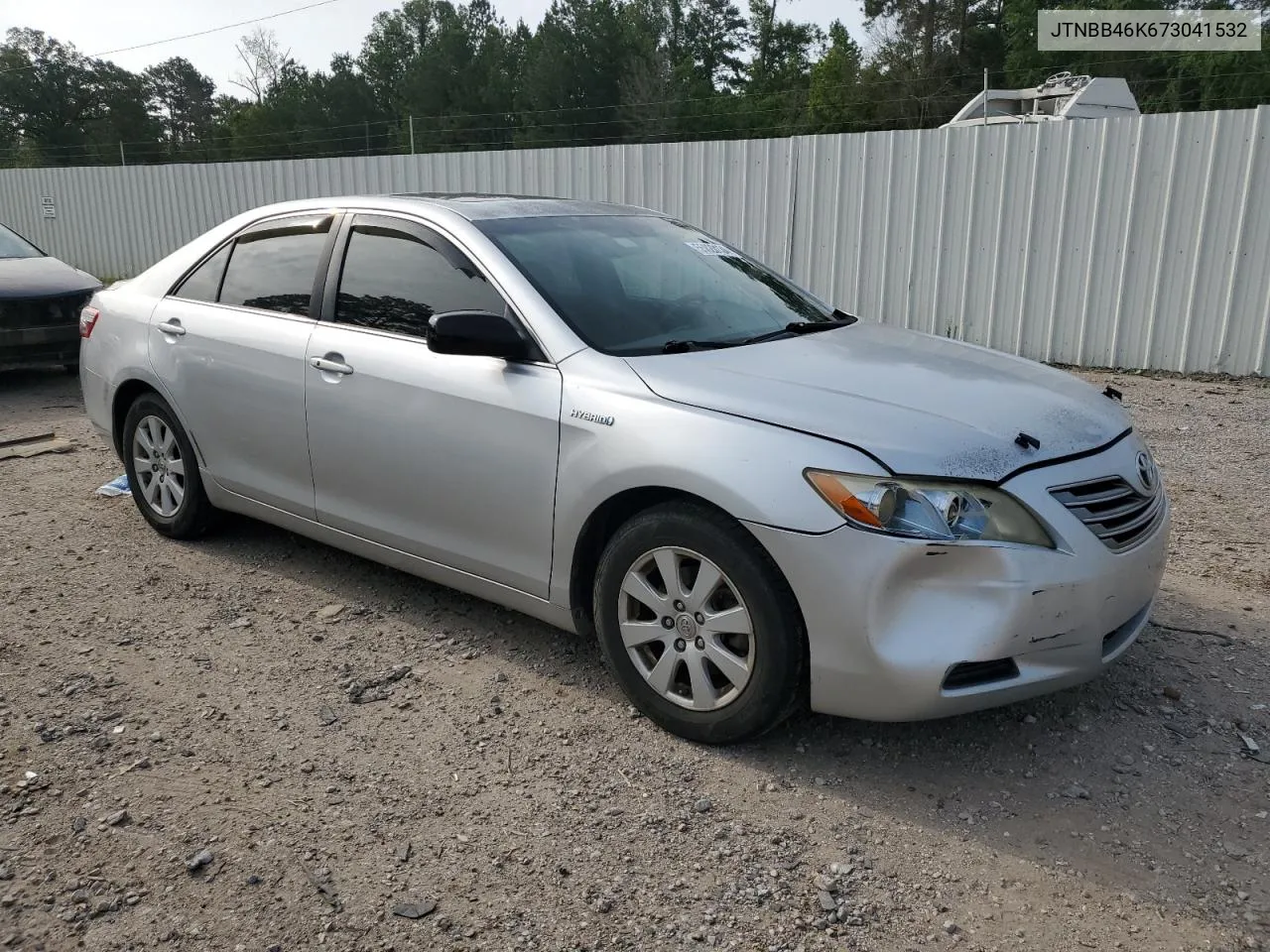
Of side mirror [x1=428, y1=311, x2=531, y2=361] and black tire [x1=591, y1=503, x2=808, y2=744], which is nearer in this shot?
black tire [x1=591, y1=503, x2=808, y2=744]

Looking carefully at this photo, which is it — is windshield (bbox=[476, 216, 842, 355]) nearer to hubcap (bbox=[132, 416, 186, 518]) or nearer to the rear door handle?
the rear door handle

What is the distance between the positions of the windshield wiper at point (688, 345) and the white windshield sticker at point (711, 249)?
0.93 metres

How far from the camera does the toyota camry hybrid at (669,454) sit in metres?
2.83

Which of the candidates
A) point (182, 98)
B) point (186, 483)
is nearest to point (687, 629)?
point (186, 483)

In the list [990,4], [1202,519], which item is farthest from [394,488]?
[990,4]

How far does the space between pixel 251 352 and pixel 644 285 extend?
173 cm

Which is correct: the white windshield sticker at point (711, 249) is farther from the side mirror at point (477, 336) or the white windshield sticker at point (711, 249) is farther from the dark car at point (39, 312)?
the dark car at point (39, 312)

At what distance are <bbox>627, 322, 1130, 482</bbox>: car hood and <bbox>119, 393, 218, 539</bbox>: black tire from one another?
2600 mm

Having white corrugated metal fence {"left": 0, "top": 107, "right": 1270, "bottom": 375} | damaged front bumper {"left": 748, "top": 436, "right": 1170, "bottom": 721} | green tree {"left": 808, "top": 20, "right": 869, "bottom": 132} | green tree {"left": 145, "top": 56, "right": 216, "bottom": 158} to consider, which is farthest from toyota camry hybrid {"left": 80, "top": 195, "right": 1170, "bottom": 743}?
green tree {"left": 145, "top": 56, "right": 216, "bottom": 158}

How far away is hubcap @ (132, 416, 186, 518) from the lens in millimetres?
5035

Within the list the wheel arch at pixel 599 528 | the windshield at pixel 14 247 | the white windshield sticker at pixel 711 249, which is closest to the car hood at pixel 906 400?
the wheel arch at pixel 599 528

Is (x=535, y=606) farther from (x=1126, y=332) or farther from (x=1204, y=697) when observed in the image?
(x=1126, y=332)

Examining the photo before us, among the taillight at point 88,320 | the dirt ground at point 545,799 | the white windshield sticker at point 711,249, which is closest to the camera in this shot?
the dirt ground at point 545,799

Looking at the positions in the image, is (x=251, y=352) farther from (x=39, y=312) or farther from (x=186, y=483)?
(x=39, y=312)
